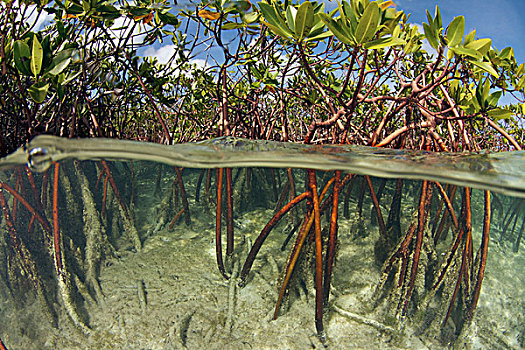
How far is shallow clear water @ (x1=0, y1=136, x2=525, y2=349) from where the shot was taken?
2201 mm

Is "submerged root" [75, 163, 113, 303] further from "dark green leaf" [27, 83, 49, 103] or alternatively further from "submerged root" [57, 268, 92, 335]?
"dark green leaf" [27, 83, 49, 103]

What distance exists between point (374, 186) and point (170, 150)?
58.4 inches

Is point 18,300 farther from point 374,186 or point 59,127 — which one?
point 374,186

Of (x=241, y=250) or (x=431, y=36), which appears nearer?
(x=431, y=36)

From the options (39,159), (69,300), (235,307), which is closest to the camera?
(39,159)

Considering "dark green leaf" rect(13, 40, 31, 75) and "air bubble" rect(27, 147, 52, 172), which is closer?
"dark green leaf" rect(13, 40, 31, 75)

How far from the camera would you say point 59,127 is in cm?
307

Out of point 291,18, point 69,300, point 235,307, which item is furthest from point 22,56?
point 235,307

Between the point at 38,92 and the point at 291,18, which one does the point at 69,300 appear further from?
the point at 291,18

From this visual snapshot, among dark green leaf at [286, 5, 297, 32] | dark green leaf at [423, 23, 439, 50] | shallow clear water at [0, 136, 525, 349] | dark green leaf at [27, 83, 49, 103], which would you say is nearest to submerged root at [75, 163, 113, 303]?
shallow clear water at [0, 136, 525, 349]

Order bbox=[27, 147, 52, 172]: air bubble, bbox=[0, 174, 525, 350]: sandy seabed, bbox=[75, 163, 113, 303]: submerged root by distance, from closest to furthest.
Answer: bbox=[27, 147, 52, 172]: air bubble → bbox=[0, 174, 525, 350]: sandy seabed → bbox=[75, 163, 113, 303]: submerged root

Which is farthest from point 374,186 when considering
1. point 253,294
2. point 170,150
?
point 170,150

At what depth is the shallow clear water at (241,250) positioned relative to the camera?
2.20 m

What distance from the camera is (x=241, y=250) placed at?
242 cm
